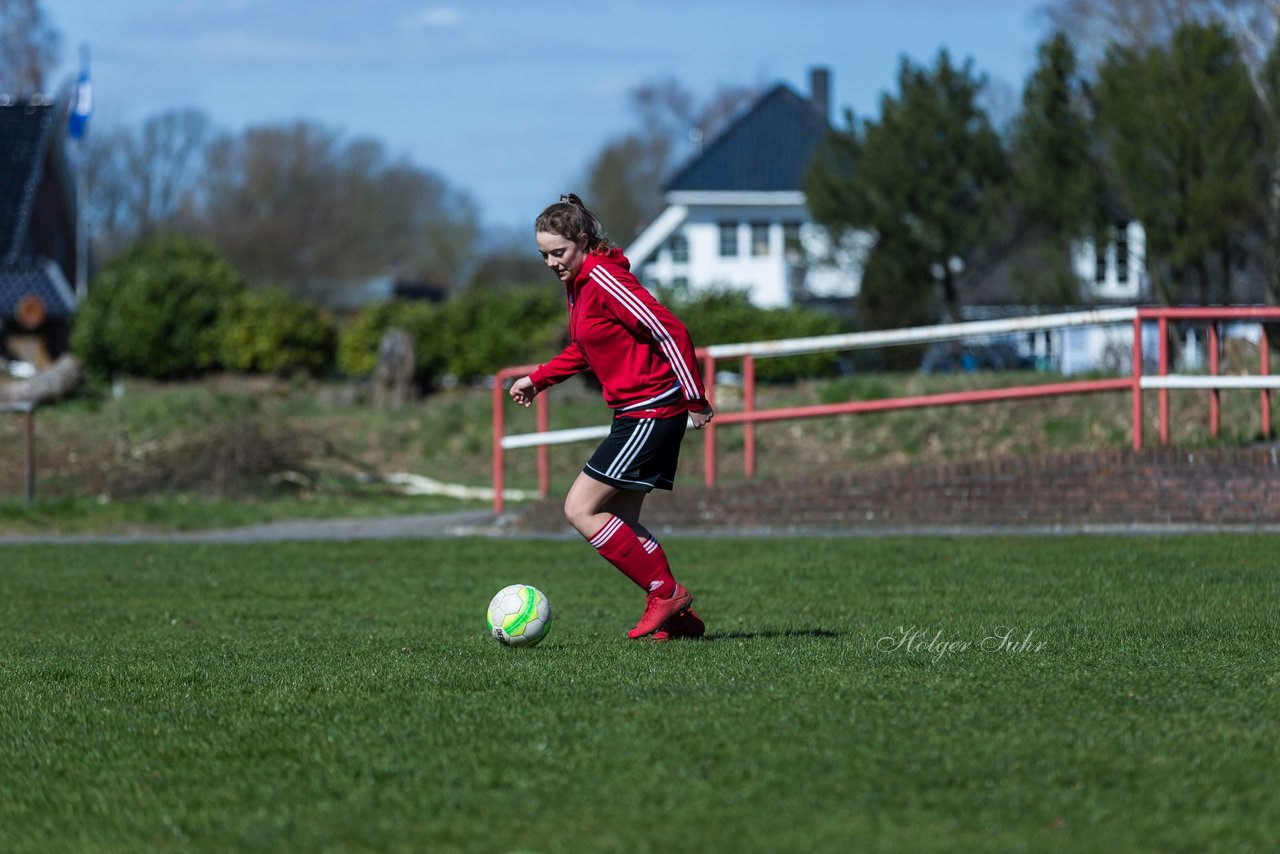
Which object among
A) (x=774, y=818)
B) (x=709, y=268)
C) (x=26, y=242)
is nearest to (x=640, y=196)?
(x=709, y=268)

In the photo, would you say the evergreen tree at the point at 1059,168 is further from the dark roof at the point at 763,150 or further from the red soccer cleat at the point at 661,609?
the red soccer cleat at the point at 661,609

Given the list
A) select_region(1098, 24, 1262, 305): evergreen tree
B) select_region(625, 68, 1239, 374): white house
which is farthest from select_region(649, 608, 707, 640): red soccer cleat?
select_region(625, 68, 1239, 374): white house

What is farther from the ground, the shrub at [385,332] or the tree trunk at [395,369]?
the shrub at [385,332]

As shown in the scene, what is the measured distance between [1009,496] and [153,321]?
26110 millimetres

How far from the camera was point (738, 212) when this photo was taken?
184ft

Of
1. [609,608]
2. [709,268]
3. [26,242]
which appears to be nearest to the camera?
[609,608]

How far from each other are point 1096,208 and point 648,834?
32.3m

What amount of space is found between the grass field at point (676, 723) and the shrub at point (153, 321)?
26761mm

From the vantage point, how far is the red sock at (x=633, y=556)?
720 centimetres

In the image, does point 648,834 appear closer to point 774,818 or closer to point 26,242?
point 774,818

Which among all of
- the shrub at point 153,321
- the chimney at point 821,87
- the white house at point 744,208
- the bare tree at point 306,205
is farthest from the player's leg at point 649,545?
the bare tree at point 306,205

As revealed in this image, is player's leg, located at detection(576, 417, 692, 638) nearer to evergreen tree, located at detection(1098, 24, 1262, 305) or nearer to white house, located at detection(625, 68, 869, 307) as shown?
evergreen tree, located at detection(1098, 24, 1262, 305)

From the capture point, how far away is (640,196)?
83000mm

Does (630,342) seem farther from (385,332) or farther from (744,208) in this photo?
(744,208)
